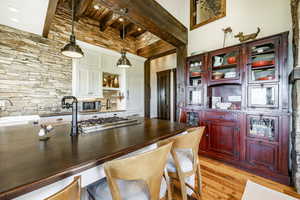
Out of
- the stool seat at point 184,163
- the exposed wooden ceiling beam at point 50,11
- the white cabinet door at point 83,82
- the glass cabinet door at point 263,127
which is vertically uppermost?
the exposed wooden ceiling beam at point 50,11

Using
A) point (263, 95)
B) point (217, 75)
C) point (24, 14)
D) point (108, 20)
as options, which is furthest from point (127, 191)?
point (108, 20)

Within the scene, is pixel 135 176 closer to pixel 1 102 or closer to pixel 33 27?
pixel 1 102

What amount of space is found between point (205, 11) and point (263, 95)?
241 cm

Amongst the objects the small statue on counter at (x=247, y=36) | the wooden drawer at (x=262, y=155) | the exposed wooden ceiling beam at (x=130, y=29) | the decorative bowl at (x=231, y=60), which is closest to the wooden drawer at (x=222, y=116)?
the wooden drawer at (x=262, y=155)

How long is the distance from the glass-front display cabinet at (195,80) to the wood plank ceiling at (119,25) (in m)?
1.26

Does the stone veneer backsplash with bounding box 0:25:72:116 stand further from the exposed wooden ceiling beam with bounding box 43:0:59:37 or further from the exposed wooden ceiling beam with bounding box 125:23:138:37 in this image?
the exposed wooden ceiling beam with bounding box 125:23:138:37

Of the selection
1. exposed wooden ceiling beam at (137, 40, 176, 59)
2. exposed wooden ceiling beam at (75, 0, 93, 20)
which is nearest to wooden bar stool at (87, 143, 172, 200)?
exposed wooden ceiling beam at (75, 0, 93, 20)

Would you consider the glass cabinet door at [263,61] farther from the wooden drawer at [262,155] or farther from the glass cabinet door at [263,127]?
the wooden drawer at [262,155]

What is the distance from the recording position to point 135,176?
0.76 metres

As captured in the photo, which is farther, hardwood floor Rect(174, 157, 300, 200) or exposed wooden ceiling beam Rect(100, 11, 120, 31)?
exposed wooden ceiling beam Rect(100, 11, 120, 31)

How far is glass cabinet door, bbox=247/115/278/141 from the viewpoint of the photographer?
1975 mm

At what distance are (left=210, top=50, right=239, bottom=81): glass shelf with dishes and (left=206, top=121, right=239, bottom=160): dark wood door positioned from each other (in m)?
0.89

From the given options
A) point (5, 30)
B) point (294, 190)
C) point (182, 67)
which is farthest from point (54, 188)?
point (5, 30)

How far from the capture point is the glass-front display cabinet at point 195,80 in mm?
2831
